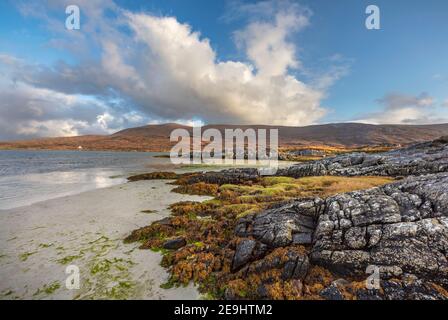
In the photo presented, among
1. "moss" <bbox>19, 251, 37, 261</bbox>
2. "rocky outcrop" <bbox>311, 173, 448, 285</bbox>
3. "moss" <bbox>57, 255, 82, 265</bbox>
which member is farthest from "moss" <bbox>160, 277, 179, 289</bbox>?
"moss" <bbox>19, 251, 37, 261</bbox>

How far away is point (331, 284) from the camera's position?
23.5 feet

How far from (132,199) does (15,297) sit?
1379 centimetres

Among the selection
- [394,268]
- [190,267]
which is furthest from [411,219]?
[190,267]

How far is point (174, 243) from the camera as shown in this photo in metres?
11.2

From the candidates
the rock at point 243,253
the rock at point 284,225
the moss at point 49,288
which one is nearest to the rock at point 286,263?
the rock at point 243,253

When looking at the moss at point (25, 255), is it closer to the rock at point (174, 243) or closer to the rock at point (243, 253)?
the rock at point (174, 243)

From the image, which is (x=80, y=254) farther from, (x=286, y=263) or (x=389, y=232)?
(x=389, y=232)

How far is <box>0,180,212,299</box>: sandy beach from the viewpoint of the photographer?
26.0 ft

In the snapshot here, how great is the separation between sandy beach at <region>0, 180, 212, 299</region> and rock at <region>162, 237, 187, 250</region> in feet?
2.85

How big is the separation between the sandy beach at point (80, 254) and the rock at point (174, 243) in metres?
0.87
